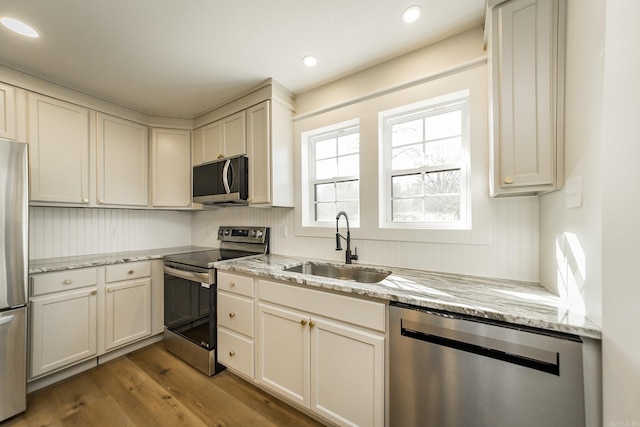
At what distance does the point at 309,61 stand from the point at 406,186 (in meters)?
1.23

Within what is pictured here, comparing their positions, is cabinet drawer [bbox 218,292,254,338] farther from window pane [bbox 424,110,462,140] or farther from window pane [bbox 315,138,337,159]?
window pane [bbox 424,110,462,140]

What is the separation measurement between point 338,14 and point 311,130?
3.15ft

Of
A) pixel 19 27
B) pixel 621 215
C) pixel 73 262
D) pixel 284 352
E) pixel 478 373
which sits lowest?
pixel 284 352

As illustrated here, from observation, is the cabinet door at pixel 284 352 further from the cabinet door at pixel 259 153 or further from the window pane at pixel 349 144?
the window pane at pixel 349 144

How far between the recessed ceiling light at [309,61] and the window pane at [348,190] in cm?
99

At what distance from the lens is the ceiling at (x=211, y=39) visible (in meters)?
1.38

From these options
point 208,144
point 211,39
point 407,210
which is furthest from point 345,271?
point 208,144

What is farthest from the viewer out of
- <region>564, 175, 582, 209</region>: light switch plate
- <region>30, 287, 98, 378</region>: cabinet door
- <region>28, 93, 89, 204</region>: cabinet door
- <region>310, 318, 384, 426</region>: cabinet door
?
<region>28, 93, 89, 204</region>: cabinet door

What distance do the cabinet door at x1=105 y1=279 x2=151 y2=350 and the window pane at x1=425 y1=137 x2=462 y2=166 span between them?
9.29ft

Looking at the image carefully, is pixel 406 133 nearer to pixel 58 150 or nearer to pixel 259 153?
pixel 259 153

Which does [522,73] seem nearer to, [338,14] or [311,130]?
[338,14]

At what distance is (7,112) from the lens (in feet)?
6.04

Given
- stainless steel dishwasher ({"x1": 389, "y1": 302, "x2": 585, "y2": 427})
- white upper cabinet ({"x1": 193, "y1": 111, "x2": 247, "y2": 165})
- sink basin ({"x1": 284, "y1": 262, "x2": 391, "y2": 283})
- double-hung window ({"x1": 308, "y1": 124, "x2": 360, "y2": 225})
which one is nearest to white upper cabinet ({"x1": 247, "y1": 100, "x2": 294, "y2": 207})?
white upper cabinet ({"x1": 193, "y1": 111, "x2": 247, "y2": 165})

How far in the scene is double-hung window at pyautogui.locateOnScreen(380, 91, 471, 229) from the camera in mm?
1691
